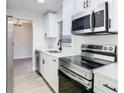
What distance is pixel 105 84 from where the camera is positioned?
3.46 ft

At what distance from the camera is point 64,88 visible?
182 centimetres

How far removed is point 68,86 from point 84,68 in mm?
552

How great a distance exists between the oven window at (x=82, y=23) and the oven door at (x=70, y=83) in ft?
2.54

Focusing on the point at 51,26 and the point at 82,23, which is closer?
the point at 82,23

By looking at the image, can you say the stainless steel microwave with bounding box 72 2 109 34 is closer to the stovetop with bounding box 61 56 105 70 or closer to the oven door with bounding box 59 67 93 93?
the stovetop with bounding box 61 56 105 70

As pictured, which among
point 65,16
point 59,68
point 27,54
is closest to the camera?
point 59,68

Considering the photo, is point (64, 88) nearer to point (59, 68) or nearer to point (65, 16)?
point (59, 68)

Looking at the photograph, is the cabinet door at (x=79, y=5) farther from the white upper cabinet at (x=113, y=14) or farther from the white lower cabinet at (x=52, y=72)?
the white lower cabinet at (x=52, y=72)

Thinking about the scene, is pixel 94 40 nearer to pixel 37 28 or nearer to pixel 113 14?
pixel 113 14

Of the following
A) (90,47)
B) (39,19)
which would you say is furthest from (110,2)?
(39,19)

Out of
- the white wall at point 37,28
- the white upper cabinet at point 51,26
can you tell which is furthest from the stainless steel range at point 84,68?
the white wall at point 37,28

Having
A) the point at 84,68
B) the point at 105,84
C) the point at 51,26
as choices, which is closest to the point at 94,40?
the point at 84,68

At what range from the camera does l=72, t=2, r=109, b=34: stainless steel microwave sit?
137 cm
